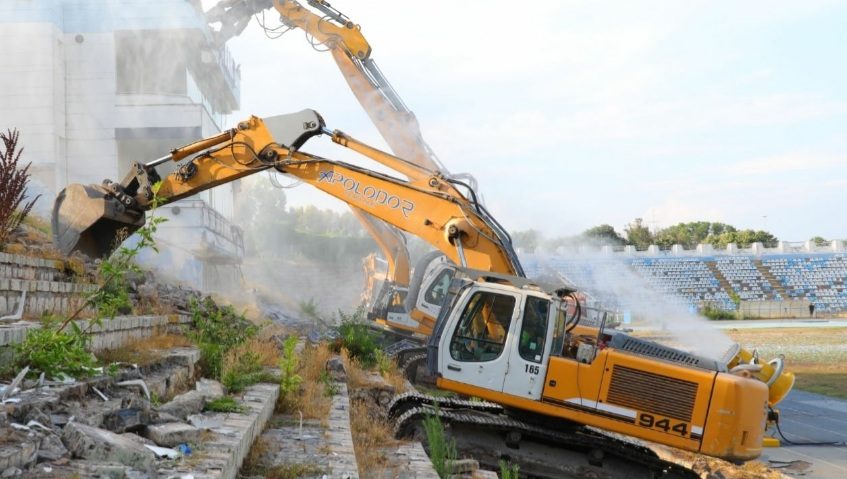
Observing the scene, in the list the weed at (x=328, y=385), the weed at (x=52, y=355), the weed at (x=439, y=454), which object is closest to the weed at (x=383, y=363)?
the weed at (x=328, y=385)

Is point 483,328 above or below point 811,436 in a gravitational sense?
above

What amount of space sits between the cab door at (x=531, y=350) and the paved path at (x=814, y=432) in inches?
179

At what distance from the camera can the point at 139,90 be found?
3209cm

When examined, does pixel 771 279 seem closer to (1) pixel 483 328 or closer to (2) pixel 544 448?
(2) pixel 544 448

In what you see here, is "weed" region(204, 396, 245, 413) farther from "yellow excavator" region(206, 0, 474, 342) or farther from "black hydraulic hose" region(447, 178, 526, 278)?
"yellow excavator" region(206, 0, 474, 342)

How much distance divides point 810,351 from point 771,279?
1424 inches

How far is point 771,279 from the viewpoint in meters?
65.4

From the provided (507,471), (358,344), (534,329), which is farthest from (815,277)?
(507,471)

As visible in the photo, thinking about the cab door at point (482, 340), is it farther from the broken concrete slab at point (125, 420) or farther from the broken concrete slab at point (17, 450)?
the broken concrete slab at point (17, 450)

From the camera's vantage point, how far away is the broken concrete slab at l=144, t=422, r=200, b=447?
4738mm

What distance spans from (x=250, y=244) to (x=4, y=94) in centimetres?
2688

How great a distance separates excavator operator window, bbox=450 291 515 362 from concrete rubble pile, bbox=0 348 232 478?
389cm

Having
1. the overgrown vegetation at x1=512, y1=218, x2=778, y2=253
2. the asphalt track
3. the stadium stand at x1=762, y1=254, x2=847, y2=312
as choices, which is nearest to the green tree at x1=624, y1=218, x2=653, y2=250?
the overgrown vegetation at x1=512, y1=218, x2=778, y2=253

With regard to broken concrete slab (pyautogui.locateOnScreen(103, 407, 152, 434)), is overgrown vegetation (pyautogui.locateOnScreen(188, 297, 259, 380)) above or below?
below
